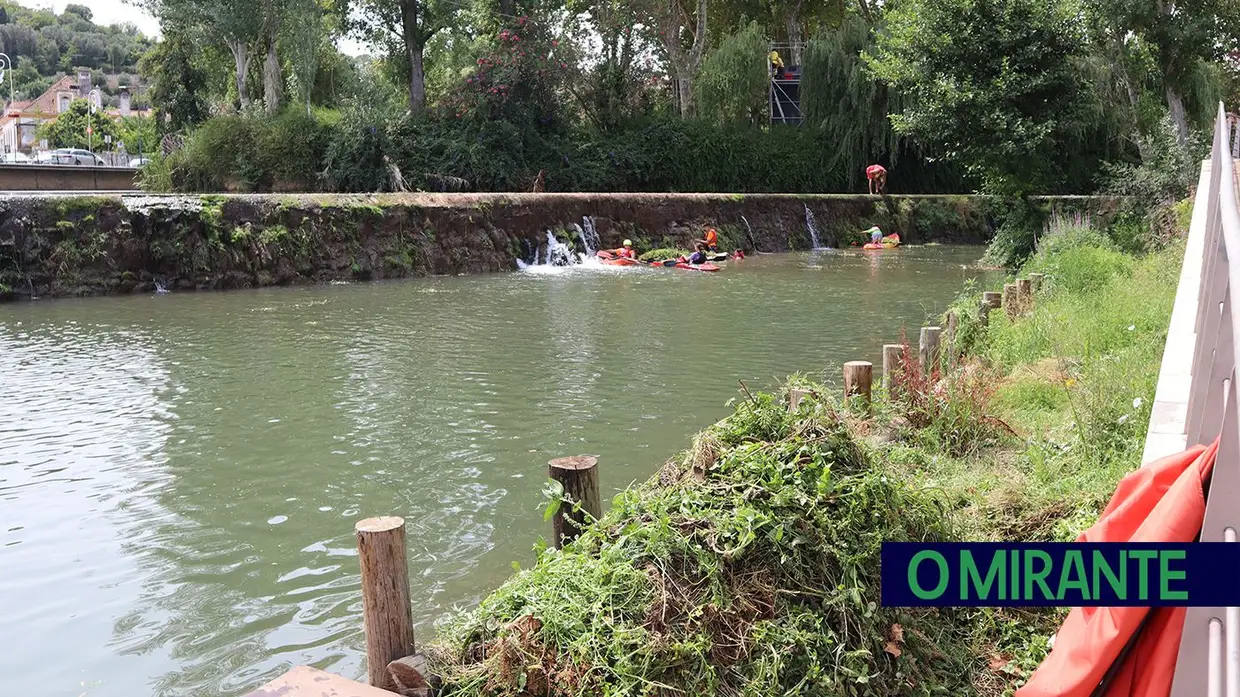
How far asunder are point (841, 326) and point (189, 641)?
33.3 feet

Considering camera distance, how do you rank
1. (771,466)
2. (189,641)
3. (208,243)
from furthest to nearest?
(208,243) → (189,641) → (771,466)

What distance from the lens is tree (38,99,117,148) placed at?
7500 centimetres

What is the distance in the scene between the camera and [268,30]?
102 feet

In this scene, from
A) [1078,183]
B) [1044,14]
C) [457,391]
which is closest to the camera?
[457,391]

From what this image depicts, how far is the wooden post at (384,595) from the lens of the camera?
3715mm

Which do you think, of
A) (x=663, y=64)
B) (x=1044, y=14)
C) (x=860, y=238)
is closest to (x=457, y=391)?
(x=1044, y=14)

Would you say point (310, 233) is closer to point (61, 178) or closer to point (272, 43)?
point (272, 43)

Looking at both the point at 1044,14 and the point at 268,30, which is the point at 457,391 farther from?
the point at 268,30

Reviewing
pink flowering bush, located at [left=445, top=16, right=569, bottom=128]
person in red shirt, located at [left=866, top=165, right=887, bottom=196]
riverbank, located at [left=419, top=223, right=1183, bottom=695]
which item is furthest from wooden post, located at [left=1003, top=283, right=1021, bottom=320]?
person in red shirt, located at [left=866, top=165, right=887, bottom=196]

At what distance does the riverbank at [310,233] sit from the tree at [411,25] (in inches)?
361

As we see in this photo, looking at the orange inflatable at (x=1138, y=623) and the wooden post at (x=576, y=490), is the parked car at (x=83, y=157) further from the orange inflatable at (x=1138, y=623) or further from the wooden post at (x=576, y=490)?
the orange inflatable at (x=1138, y=623)

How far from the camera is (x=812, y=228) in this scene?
98.0 feet

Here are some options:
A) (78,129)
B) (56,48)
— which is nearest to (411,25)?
(78,129)

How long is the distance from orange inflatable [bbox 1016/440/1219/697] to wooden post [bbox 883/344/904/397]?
4.28 m
